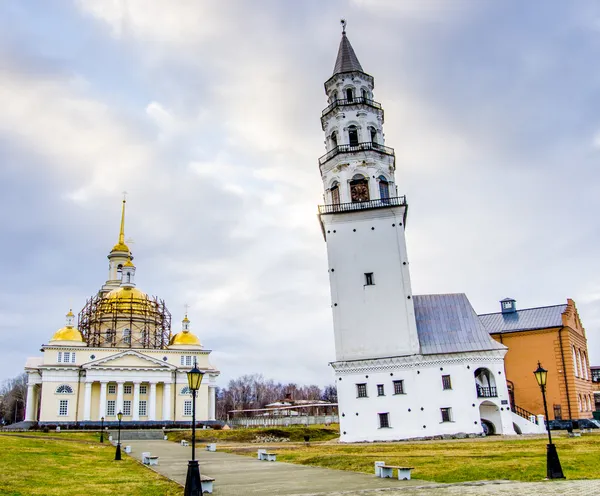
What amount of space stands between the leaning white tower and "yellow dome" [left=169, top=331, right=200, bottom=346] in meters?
39.3

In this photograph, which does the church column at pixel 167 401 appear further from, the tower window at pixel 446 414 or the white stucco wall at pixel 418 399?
the tower window at pixel 446 414

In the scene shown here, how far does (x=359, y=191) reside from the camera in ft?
136

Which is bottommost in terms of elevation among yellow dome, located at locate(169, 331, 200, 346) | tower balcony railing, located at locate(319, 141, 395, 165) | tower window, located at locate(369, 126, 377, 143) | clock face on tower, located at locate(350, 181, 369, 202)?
yellow dome, located at locate(169, 331, 200, 346)

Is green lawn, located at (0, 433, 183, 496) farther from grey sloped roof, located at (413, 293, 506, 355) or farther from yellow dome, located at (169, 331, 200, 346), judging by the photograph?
yellow dome, located at (169, 331, 200, 346)

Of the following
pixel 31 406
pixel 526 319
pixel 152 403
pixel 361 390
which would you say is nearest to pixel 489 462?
pixel 361 390

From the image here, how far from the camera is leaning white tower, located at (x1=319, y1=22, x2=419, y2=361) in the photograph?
38156mm

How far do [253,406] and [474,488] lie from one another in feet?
396

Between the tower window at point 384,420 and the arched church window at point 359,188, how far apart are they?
48.9 feet

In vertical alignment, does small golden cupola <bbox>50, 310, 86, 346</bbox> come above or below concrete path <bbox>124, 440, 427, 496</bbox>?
above

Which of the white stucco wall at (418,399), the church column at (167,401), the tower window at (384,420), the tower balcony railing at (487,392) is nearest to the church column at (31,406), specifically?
the church column at (167,401)

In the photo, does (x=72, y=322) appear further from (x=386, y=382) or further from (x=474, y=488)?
(x=474, y=488)

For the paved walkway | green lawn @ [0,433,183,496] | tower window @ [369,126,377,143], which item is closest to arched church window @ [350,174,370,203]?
tower window @ [369,126,377,143]

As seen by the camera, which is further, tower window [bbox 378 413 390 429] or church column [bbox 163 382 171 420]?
church column [bbox 163 382 171 420]

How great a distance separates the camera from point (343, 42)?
4803 centimetres
